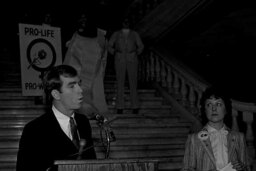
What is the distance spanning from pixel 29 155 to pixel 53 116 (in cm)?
36

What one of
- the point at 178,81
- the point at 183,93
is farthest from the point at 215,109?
the point at 178,81

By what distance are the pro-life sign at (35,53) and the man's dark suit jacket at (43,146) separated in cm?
513

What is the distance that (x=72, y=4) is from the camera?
47.7 feet

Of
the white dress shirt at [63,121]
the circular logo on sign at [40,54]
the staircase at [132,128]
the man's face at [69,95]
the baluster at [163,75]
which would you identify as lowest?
the staircase at [132,128]

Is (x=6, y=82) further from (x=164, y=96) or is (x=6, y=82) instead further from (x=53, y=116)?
(x=53, y=116)

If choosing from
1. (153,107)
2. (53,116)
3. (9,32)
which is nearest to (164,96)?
(153,107)

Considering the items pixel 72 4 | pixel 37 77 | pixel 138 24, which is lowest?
pixel 37 77

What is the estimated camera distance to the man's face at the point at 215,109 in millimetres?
3740

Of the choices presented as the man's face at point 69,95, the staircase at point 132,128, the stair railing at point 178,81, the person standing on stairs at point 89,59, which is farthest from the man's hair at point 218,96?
the person standing on stairs at point 89,59

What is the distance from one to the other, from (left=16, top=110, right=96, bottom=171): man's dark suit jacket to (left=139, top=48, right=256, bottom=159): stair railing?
4.33m

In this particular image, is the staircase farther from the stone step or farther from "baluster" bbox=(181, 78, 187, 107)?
"baluster" bbox=(181, 78, 187, 107)

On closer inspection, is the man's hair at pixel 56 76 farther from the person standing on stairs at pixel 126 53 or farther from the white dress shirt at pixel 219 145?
the person standing on stairs at pixel 126 53

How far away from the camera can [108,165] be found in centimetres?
238

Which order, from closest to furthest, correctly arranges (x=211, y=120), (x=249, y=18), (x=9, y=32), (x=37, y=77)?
(x=211, y=120) < (x=37, y=77) < (x=249, y=18) < (x=9, y=32)
